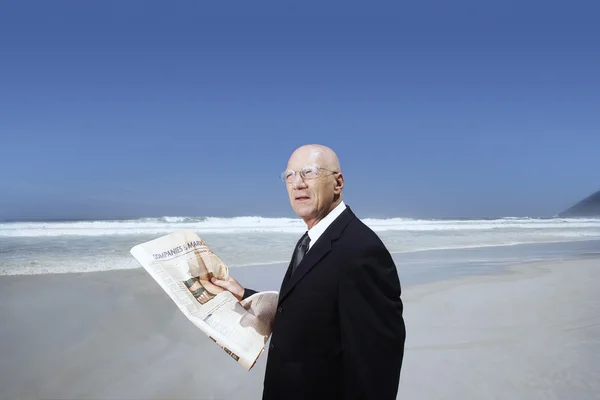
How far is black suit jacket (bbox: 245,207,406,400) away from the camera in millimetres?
1462

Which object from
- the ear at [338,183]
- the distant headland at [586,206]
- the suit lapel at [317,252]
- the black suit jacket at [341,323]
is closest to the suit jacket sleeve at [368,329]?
the black suit jacket at [341,323]

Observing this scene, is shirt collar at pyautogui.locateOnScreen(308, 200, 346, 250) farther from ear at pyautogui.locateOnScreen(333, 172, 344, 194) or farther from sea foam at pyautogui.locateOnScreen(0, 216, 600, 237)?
sea foam at pyautogui.locateOnScreen(0, 216, 600, 237)

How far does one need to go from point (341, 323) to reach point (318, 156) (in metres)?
0.65

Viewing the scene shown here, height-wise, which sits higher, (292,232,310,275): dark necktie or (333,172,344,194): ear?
(333,172,344,194): ear

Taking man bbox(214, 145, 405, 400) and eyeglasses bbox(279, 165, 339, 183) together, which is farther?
eyeglasses bbox(279, 165, 339, 183)

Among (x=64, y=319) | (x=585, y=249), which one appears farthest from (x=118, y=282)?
(x=585, y=249)

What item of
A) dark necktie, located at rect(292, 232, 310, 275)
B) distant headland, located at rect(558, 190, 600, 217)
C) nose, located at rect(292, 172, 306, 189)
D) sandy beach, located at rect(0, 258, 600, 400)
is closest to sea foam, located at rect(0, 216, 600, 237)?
sandy beach, located at rect(0, 258, 600, 400)

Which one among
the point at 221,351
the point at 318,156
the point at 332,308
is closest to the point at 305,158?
the point at 318,156

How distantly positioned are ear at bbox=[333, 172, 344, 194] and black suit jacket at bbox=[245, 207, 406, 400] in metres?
0.14

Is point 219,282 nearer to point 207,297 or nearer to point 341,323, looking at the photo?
point 207,297

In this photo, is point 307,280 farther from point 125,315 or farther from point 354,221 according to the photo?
point 125,315

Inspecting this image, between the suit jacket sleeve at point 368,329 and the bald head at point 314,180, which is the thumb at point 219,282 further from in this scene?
the suit jacket sleeve at point 368,329

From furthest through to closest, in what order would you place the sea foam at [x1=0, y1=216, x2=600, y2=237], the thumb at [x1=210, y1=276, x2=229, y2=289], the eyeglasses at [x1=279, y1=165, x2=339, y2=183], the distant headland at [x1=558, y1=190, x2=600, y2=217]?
1. the distant headland at [x1=558, y1=190, x2=600, y2=217]
2. the sea foam at [x1=0, y1=216, x2=600, y2=237]
3. the thumb at [x1=210, y1=276, x2=229, y2=289]
4. the eyeglasses at [x1=279, y1=165, x2=339, y2=183]

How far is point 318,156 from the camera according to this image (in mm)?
1737
